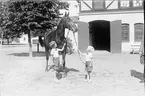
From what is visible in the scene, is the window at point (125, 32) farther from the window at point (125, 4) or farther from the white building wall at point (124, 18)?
the window at point (125, 4)

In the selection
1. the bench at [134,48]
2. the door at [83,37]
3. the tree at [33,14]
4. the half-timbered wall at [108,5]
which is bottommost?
the bench at [134,48]

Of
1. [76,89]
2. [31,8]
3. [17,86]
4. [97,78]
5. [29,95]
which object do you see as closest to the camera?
[29,95]

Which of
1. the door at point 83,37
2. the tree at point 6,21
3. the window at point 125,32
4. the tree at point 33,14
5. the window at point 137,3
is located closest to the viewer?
the tree at point 33,14

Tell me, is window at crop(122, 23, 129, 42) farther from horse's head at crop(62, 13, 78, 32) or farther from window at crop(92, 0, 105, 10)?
horse's head at crop(62, 13, 78, 32)

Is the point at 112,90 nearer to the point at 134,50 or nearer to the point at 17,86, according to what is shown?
the point at 17,86

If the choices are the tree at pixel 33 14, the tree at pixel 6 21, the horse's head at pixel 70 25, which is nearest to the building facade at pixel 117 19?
the tree at pixel 33 14

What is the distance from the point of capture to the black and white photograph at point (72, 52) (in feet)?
23.3

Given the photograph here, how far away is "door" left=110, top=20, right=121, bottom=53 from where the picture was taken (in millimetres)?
19906

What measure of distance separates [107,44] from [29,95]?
2207 cm

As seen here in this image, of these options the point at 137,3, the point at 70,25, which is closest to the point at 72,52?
the point at 137,3

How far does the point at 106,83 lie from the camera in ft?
24.5

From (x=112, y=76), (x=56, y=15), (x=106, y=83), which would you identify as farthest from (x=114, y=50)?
(x=106, y=83)

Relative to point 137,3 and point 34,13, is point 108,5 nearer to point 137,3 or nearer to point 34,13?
point 137,3

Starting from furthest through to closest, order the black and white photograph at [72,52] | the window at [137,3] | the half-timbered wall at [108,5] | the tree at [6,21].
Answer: the half-timbered wall at [108,5], the window at [137,3], the tree at [6,21], the black and white photograph at [72,52]
